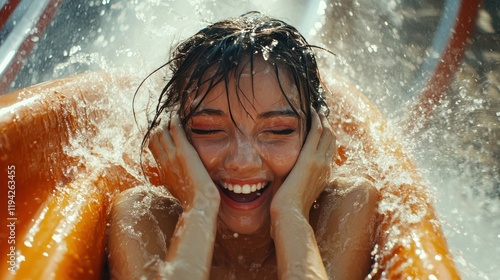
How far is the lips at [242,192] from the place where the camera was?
168 centimetres

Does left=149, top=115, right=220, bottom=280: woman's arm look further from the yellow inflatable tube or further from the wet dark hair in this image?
the yellow inflatable tube

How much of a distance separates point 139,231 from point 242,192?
34cm

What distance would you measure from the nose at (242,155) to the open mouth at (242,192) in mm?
69

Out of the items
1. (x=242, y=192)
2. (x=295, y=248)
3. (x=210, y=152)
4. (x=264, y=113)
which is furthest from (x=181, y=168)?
(x=295, y=248)

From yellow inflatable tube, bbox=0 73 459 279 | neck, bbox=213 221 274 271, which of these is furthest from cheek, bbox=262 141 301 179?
yellow inflatable tube, bbox=0 73 459 279

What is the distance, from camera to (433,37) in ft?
15.0

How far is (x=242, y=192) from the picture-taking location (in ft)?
5.54

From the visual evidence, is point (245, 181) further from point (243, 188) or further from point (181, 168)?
point (181, 168)

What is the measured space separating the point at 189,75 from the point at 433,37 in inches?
130

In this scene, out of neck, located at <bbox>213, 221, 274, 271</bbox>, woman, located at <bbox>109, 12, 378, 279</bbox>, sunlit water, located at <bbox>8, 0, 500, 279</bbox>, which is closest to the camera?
woman, located at <bbox>109, 12, 378, 279</bbox>

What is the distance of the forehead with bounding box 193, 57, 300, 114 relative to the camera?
1.67 metres

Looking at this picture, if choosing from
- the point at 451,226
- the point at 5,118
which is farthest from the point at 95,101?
the point at 451,226

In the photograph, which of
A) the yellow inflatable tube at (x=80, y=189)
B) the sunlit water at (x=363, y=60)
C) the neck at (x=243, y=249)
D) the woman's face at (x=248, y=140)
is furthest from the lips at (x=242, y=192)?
the sunlit water at (x=363, y=60)

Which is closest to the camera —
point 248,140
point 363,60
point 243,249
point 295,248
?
point 295,248
